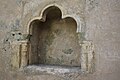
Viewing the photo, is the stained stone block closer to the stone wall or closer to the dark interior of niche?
the stone wall

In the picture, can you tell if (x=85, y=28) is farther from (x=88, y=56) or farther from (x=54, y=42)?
(x=54, y=42)

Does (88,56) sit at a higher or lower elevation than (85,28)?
lower

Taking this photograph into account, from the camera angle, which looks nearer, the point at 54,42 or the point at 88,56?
the point at 88,56

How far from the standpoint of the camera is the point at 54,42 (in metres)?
3.92

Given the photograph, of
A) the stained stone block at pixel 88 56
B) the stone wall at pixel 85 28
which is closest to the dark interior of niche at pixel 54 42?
the stone wall at pixel 85 28

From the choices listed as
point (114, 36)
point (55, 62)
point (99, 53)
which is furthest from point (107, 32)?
point (55, 62)

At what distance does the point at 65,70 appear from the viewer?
3.13 m

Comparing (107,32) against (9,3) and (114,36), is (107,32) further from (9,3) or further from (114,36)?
(9,3)

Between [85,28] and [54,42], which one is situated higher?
[85,28]

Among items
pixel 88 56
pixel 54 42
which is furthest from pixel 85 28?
pixel 54 42

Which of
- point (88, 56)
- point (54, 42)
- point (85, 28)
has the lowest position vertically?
point (88, 56)

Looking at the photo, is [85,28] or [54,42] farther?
[54,42]

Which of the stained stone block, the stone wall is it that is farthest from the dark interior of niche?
the stained stone block

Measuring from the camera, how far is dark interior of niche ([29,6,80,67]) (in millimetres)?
3716
